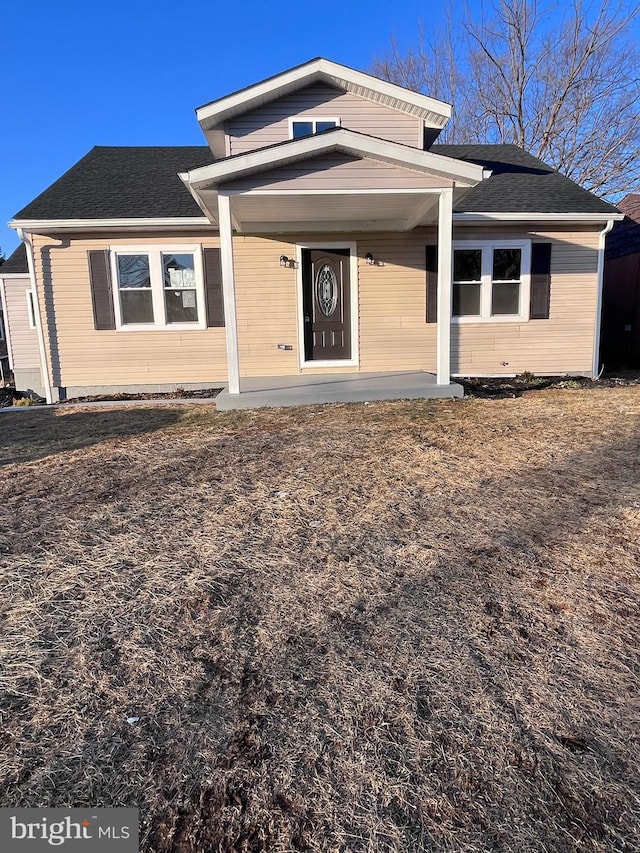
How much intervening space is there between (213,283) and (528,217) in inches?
223

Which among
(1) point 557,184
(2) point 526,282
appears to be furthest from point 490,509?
(1) point 557,184

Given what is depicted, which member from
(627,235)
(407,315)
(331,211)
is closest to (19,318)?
(331,211)

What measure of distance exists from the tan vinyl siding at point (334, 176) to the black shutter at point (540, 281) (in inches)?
145

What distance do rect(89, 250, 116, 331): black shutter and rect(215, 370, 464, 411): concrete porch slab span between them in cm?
284

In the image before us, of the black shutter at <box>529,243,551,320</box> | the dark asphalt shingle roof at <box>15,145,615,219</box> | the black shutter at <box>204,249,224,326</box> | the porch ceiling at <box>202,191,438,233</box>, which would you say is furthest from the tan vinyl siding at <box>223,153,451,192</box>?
the black shutter at <box>529,243,551,320</box>

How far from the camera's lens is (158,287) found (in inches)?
352

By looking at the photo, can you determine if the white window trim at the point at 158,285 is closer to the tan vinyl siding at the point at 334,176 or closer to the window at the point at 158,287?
the window at the point at 158,287

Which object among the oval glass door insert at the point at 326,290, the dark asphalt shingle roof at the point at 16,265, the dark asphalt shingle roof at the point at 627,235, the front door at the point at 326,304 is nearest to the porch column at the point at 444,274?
the front door at the point at 326,304

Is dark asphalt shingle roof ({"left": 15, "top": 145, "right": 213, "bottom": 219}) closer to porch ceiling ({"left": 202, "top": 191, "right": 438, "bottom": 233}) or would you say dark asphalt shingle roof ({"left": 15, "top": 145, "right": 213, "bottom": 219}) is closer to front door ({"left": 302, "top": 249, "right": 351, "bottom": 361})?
porch ceiling ({"left": 202, "top": 191, "right": 438, "bottom": 233})

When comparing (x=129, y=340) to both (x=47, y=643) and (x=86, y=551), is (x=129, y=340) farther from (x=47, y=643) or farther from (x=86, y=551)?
(x=47, y=643)

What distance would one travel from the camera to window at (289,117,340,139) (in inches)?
335

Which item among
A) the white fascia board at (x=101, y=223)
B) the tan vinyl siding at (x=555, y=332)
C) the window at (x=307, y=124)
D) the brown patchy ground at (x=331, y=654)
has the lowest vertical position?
the brown patchy ground at (x=331, y=654)

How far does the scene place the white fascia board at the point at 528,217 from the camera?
8.90 m

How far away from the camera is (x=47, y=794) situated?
4.67 ft
